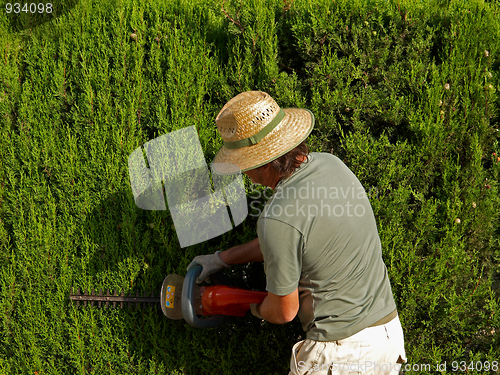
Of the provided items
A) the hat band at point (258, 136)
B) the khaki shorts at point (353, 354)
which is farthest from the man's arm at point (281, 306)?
the hat band at point (258, 136)

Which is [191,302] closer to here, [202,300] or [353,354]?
[202,300]

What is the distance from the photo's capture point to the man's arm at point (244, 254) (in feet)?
9.75

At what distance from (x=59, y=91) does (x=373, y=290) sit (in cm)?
340

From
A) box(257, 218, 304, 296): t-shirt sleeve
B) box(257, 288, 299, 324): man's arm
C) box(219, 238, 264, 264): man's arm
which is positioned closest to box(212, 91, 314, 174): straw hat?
box(257, 218, 304, 296): t-shirt sleeve

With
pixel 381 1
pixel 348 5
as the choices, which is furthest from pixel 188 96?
pixel 381 1

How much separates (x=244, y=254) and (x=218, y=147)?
111 centimetres

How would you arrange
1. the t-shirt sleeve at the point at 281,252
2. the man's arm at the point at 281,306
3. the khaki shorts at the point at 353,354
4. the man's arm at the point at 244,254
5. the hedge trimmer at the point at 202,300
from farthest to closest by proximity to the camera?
1. the man's arm at the point at 244,254
2. the hedge trimmer at the point at 202,300
3. the khaki shorts at the point at 353,354
4. the man's arm at the point at 281,306
5. the t-shirt sleeve at the point at 281,252

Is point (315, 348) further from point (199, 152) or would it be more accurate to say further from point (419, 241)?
point (199, 152)

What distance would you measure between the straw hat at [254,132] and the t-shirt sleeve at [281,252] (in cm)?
46

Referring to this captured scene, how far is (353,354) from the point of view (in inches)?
94.9

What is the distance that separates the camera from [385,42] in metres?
3.29

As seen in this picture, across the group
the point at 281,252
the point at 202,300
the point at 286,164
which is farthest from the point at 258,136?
the point at 202,300

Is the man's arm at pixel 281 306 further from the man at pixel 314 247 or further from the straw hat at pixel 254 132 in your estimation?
the straw hat at pixel 254 132

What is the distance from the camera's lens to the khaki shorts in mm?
2412
